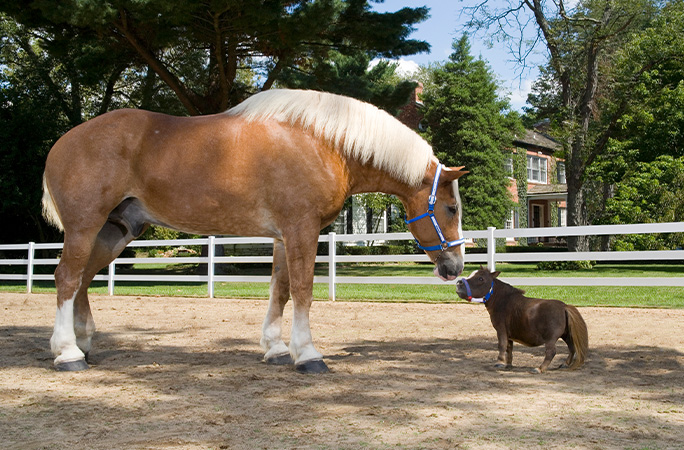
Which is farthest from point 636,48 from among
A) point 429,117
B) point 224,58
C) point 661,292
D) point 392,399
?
point 392,399

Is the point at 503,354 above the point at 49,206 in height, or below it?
below

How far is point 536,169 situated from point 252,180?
128ft

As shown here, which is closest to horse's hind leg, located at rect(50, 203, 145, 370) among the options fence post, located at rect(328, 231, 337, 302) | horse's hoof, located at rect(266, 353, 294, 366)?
horse's hoof, located at rect(266, 353, 294, 366)

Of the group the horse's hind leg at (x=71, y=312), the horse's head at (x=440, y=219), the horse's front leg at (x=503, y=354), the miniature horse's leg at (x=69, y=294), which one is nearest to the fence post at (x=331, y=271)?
the horse's head at (x=440, y=219)

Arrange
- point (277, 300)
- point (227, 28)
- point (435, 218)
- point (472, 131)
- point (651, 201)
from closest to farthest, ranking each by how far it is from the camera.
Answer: point (435, 218) < point (277, 300) < point (227, 28) < point (651, 201) < point (472, 131)

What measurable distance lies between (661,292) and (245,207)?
11337 millimetres

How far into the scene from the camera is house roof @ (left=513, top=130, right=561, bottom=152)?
126ft

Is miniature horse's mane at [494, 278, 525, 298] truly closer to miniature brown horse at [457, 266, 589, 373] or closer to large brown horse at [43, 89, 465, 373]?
miniature brown horse at [457, 266, 589, 373]

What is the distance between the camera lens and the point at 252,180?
4.64 metres

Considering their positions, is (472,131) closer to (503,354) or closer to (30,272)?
(30,272)

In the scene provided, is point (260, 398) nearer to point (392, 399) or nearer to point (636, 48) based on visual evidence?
point (392, 399)

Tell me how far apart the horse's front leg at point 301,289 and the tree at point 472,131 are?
26.6 m

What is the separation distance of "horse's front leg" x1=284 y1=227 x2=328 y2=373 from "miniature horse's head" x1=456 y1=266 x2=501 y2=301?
120 cm

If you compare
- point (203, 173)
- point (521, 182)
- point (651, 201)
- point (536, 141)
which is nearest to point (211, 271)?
point (203, 173)
